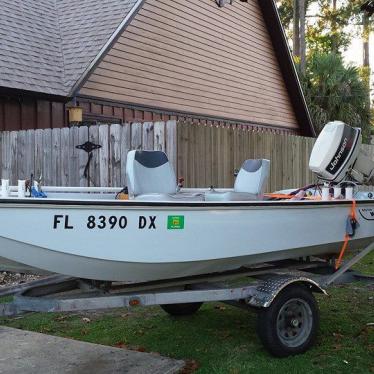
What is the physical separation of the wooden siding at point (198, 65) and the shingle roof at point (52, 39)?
1.32 feet

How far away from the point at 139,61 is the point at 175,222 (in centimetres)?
914

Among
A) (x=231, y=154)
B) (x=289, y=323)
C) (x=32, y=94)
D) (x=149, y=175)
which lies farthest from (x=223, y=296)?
(x=32, y=94)

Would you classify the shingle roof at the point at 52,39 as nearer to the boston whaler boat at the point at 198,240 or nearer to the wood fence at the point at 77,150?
the wood fence at the point at 77,150

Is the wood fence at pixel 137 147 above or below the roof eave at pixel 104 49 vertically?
below

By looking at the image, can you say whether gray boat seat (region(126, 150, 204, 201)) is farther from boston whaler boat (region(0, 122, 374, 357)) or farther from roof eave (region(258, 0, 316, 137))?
roof eave (region(258, 0, 316, 137))

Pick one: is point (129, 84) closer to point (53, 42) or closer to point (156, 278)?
point (53, 42)

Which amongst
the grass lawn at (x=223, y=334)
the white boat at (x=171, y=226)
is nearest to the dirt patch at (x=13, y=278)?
the grass lawn at (x=223, y=334)

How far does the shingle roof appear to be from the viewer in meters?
10.9

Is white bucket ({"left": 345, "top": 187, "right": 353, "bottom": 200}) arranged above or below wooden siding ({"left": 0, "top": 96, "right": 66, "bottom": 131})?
below

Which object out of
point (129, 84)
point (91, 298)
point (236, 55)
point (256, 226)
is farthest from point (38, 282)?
point (236, 55)

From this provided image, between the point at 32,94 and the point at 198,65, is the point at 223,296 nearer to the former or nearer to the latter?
the point at 32,94

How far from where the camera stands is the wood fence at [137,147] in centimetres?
853

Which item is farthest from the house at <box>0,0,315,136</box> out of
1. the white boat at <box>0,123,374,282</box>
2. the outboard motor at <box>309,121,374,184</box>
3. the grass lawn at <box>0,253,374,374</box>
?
the outboard motor at <box>309,121,374,184</box>

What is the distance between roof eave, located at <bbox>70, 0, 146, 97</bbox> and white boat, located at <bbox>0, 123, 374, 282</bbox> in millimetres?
5905
